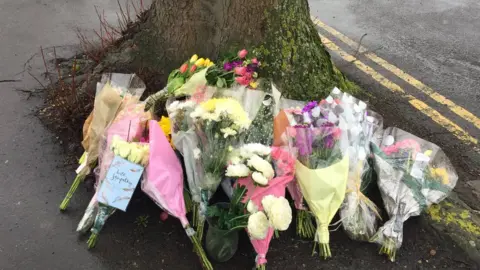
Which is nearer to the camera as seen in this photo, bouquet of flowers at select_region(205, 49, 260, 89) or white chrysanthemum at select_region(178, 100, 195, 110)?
white chrysanthemum at select_region(178, 100, 195, 110)

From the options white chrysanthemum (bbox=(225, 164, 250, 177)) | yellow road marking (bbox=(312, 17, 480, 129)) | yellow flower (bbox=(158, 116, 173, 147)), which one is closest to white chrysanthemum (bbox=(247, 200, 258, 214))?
white chrysanthemum (bbox=(225, 164, 250, 177))

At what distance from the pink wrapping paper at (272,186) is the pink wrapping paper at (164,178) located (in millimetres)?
426

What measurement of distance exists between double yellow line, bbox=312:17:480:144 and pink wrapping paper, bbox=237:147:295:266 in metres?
2.17

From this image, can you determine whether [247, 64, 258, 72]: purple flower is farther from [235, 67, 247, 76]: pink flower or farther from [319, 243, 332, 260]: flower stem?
[319, 243, 332, 260]: flower stem

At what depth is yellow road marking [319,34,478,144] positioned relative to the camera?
3.95m

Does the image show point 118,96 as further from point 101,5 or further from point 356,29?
point 356,29

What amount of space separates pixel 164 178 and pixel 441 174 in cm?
190

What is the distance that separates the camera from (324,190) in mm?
2600

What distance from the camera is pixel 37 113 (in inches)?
151

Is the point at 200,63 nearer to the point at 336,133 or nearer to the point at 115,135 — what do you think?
the point at 115,135

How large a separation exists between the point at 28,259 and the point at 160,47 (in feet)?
6.58

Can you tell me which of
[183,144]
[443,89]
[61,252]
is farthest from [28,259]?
[443,89]

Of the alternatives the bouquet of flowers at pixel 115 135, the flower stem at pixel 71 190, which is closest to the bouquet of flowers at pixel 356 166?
the bouquet of flowers at pixel 115 135

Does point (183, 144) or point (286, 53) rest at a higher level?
point (286, 53)
